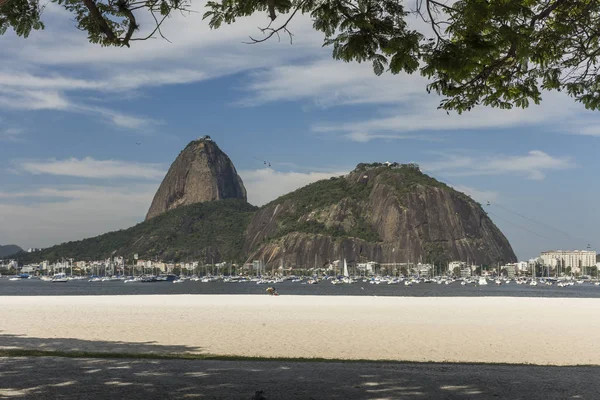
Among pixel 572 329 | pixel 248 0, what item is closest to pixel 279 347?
pixel 248 0

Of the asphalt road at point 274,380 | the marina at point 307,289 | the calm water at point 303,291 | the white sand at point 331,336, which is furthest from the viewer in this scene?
the marina at point 307,289

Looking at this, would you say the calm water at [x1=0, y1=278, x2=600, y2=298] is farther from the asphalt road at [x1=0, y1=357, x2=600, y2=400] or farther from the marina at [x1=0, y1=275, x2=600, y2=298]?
the asphalt road at [x1=0, y1=357, x2=600, y2=400]

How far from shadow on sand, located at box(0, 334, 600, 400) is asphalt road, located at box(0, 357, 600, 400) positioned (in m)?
0.01

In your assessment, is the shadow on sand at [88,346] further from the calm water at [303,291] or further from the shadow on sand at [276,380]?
the calm water at [303,291]

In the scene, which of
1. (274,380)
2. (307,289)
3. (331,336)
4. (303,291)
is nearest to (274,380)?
(274,380)

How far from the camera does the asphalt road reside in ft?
28.7

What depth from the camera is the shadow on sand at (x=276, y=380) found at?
8.75 metres

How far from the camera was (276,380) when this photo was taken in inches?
381

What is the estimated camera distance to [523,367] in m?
12.2

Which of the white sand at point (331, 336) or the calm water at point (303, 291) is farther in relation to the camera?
the calm water at point (303, 291)

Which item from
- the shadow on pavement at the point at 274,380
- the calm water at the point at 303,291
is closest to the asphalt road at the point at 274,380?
the shadow on pavement at the point at 274,380

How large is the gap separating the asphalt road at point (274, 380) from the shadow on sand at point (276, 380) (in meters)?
0.01

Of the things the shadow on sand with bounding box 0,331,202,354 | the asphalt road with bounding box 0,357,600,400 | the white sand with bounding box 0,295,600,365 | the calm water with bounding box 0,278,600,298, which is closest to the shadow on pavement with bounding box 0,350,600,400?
the asphalt road with bounding box 0,357,600,400

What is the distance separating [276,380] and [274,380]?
1.2 inches
